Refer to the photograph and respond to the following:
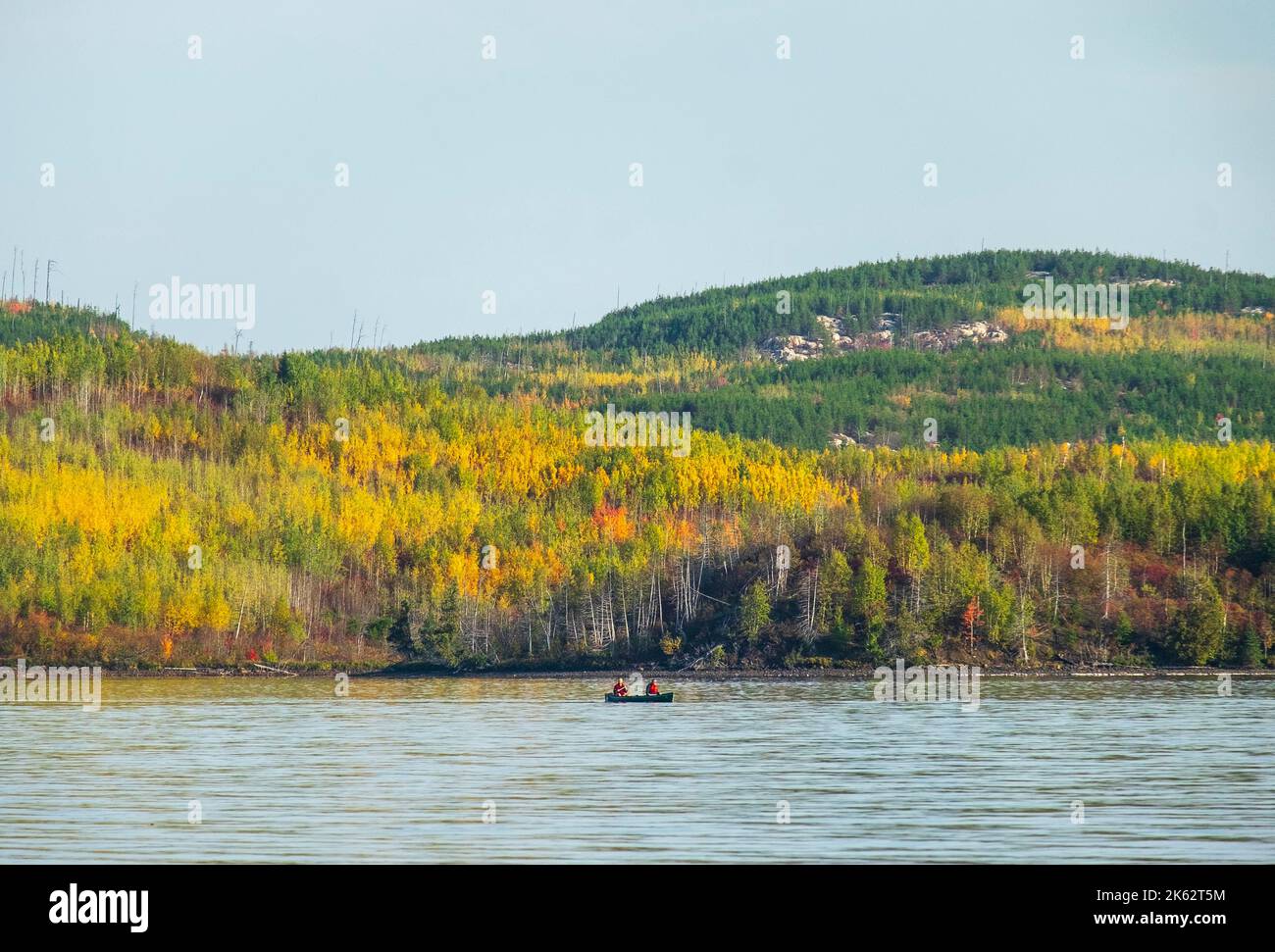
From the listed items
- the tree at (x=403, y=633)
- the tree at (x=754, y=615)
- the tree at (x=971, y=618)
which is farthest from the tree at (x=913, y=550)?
the tree at (x=403, y=633)

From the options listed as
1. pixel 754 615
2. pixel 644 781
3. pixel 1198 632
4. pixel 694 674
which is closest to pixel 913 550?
pixel 754 615

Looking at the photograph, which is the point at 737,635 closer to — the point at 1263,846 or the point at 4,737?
the point at 4,737

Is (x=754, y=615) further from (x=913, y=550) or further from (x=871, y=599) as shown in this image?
(x=913, y=550)

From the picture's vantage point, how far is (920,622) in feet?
499

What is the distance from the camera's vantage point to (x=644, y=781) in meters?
65.2

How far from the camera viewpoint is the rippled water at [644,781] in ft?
162

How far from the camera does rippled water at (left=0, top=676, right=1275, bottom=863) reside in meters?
49.4

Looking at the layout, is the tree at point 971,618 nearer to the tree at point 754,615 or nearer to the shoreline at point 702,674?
the shoreline at point 702,674

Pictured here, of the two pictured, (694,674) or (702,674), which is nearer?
(702,674)

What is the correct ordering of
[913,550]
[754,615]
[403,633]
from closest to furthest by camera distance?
[754,615], [913,550], [403,633]
